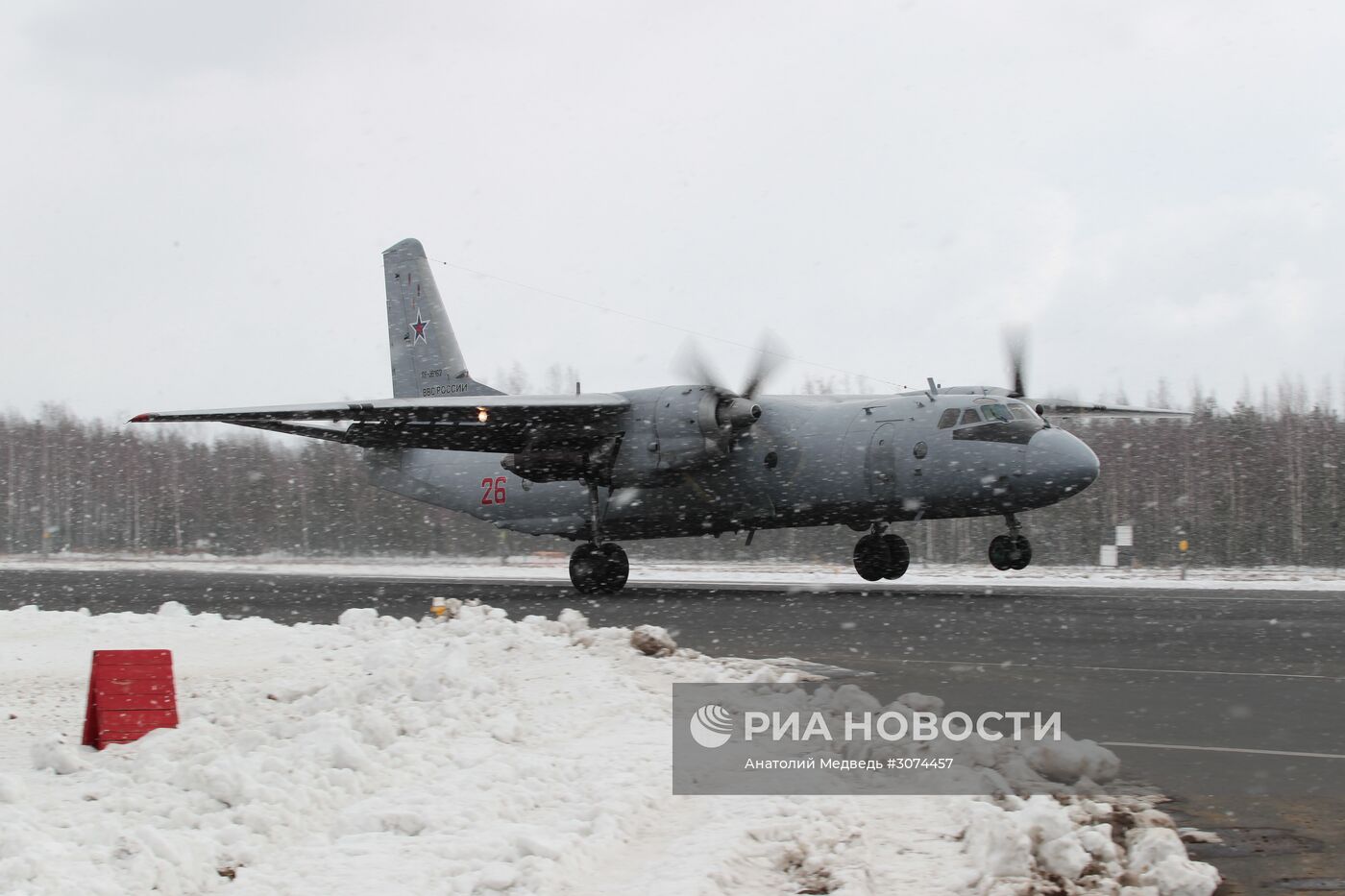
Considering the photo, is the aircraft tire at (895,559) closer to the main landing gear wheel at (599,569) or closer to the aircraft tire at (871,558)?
the aircraft tire at (871,558)

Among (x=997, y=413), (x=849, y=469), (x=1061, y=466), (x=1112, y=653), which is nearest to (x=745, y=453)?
(x=849, y=469)

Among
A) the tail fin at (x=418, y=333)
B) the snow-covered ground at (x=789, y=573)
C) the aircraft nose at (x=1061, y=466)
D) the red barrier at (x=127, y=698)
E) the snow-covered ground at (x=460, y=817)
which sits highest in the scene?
the tail fin at (x=418, y=333)

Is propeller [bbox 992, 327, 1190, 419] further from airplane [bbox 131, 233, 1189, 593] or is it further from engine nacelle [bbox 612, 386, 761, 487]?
engine nacelle [bbox 612, 386, 761, 487]

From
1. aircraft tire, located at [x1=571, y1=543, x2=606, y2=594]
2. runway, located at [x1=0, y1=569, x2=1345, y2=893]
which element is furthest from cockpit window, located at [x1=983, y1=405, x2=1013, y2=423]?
aircraft tire, located at [x1=571, y1=543, x2=606, y2=594]

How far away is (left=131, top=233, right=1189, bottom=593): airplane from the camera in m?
19.0

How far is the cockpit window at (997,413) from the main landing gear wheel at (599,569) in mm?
6982

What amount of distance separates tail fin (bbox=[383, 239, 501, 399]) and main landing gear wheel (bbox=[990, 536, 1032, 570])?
11.7 meters

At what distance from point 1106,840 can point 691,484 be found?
15.9 m

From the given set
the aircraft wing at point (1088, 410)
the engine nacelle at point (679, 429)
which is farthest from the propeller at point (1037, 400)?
the engine nacelle at point (679, 429)

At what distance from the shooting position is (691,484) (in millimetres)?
20406

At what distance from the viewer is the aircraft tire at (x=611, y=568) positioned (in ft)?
68.8

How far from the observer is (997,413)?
19172 millimetres

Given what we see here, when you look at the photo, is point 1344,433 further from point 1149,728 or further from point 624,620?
point 1149,728

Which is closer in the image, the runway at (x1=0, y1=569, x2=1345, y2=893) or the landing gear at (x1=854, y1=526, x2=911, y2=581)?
the runway at (x1=0, y1=569, x2=1345, y2=893)
